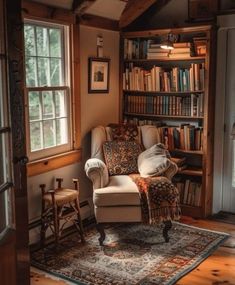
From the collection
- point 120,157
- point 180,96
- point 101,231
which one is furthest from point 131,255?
point 180,96

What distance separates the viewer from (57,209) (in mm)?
3564

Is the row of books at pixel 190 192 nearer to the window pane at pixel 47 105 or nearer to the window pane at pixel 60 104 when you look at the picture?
the window pane at pixel 60 104

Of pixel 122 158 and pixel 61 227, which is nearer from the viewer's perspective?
pixel 61 227

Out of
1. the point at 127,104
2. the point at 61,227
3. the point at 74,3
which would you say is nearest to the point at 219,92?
the point at 127,104

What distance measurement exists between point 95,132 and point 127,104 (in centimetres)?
76

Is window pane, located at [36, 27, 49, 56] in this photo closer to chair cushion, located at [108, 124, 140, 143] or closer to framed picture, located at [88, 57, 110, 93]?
framed picture, located at [88, 57, 110, 93]

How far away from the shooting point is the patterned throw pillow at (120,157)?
13.6 ft

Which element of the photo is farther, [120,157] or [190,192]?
[190,192]

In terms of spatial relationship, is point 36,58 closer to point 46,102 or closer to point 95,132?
point 46,102

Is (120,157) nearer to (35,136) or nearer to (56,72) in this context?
(35,136)

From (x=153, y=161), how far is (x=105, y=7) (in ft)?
5.64

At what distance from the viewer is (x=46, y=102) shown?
389 centimetres

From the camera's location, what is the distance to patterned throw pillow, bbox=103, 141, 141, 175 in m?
4.15

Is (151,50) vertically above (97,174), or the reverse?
(151,50)
